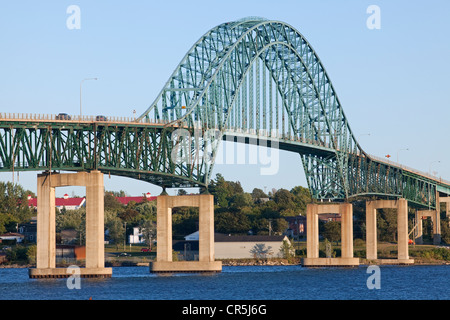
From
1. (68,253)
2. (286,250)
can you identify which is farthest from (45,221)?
(286,250)

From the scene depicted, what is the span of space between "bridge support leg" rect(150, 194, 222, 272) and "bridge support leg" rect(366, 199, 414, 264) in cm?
5057

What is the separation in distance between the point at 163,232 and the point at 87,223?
21.0m

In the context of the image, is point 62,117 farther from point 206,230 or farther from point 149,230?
point 149,230

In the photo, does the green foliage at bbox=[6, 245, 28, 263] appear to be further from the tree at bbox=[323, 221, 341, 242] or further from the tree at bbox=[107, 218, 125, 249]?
the tree at bbox=[323, 221, 341, 242]

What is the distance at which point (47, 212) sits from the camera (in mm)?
105312

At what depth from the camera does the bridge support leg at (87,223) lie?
10450cm

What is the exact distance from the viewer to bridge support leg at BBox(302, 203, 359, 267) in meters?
147

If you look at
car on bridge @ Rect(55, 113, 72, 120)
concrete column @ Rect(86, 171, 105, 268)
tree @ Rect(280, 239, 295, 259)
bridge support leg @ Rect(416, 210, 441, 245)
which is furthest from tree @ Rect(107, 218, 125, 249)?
concrete column @ Rect(86, 171, 105, 268)

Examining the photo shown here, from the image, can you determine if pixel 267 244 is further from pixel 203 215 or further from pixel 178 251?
pixel 203 215

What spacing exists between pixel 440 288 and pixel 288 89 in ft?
193

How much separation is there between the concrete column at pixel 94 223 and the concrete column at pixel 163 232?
768 inches

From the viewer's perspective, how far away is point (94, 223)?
10475 cm

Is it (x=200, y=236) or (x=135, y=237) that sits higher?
(x=200, y=236)

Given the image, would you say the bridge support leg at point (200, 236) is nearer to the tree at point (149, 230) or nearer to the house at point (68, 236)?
the house at point (68, 236)
